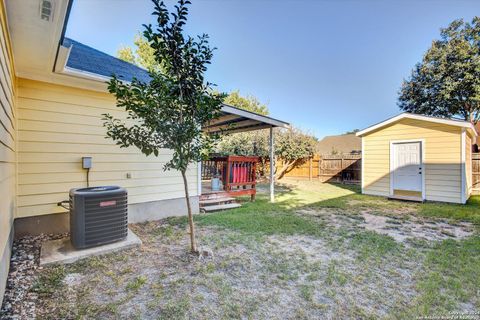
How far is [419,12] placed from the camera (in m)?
10.2

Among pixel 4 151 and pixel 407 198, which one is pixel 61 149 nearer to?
pixel 4 151

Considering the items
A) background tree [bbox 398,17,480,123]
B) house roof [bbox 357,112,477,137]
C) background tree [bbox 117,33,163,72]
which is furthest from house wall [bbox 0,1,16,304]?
background tree [bbox 398,17,480,123]

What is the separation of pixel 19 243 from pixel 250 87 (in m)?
24.4

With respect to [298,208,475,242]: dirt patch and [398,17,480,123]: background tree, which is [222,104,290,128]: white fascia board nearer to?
[298,208,475,242]: dirt patch

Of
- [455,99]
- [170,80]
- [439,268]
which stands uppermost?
[455,99]

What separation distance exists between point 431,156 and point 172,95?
→ 324 inches

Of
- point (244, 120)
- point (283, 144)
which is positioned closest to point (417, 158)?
point (244, 120)

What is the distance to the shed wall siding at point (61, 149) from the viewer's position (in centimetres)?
324

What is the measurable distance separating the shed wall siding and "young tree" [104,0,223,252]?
1.49m

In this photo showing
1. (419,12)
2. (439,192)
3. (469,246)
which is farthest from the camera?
(419,12)

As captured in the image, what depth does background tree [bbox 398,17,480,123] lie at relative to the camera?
1289 cm

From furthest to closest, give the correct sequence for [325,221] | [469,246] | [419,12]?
[419,12] < [325,221] < [469,246]

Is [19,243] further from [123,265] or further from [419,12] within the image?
[419,12]

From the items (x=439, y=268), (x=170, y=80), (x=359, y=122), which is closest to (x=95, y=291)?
(x=170, y=80)
